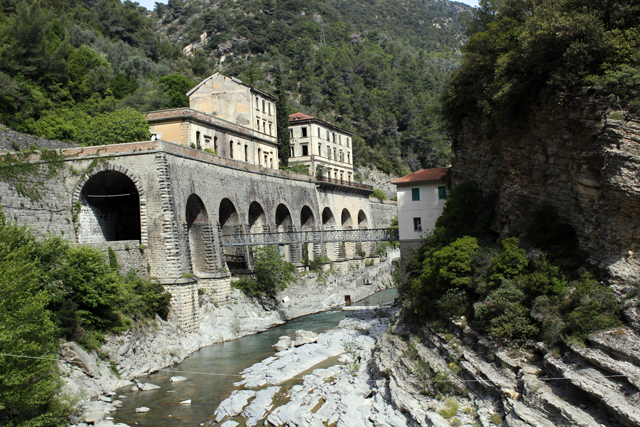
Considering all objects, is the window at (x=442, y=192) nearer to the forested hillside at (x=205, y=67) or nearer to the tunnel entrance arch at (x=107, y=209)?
the forested hillside at (x=205, y=67)

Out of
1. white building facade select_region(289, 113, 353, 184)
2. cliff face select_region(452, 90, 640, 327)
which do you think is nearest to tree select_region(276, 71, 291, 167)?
white building facade select_region(289, 113, 353, 184)

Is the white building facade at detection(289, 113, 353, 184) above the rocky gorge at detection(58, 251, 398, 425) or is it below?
above

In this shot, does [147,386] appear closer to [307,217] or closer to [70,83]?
[307,217]

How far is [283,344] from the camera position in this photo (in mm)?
28828

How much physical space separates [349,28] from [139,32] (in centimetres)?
8450

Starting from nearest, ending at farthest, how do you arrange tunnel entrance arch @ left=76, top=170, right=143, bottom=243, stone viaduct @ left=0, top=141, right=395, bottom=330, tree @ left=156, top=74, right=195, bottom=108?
stone viaduct @ left=0, top=141, right=395, bottom=330 → tunnel entrance arch @ left=76, top=170, right=143, bottom=243 → tree @ left=156, top=74, right=195, bottom=108

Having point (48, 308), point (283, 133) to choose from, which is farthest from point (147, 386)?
point (283, 133)

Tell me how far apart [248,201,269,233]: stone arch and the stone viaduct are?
8cm

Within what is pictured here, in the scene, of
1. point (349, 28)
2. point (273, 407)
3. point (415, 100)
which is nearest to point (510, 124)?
point (273, 407)

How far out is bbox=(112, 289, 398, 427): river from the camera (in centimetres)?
1959

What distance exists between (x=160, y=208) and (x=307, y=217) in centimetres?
2210

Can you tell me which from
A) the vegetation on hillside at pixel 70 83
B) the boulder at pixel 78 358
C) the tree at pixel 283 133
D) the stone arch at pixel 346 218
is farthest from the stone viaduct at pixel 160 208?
the stone arch at pixel 346 218

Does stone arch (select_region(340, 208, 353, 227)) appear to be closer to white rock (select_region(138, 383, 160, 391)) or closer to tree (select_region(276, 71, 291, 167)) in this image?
tree (select_region(276, 71, 291, 167))

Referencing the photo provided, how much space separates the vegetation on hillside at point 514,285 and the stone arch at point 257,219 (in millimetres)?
18930
